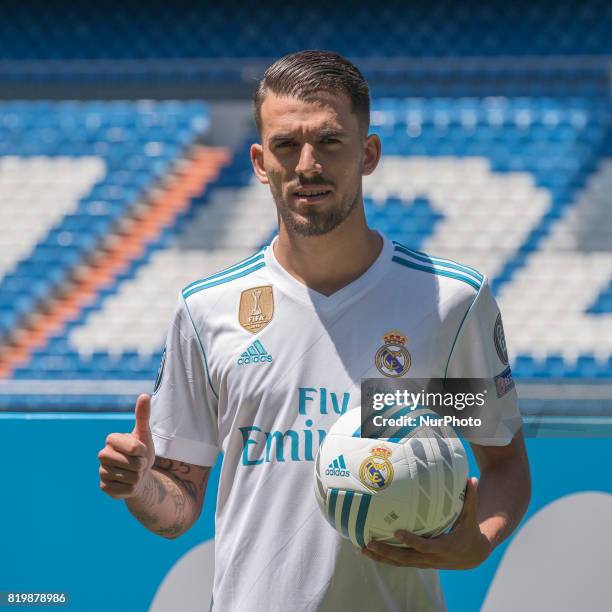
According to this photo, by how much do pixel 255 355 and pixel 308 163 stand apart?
1.31 ft

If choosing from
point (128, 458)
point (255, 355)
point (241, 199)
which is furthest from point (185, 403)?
point (241, 199)

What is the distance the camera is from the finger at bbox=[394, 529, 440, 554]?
166cm

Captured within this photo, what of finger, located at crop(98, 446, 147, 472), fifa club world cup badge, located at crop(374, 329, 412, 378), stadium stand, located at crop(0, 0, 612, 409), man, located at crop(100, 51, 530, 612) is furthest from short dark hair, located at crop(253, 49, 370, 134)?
stadium stand, located at crop(0, 0, 612, 409)

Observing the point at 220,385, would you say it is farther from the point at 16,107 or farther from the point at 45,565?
the point at 16,107

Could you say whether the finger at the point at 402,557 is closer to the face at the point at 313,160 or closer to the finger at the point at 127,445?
the finger at the point at 127,445

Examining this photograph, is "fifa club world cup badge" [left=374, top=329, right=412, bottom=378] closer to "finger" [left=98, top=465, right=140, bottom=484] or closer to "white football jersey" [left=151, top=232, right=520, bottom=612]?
"white football jersey" [left=151, top=232, right=520, bottom=612]

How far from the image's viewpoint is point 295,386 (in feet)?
6.14

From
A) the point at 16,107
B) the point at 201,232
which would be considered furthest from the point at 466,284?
the point at 16,107

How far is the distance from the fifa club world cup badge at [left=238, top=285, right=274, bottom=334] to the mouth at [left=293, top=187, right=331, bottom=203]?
0.24 metres

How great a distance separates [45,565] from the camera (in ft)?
10.9

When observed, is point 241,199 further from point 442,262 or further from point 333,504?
point 333,504

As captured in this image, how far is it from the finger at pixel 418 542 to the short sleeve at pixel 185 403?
53cm

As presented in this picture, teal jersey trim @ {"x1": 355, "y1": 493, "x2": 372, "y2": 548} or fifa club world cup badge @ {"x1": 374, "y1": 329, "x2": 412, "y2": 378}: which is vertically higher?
fifa club world cup badge @ {"x1": 374, "y1": 329, "x2": 412, "y2": 378}

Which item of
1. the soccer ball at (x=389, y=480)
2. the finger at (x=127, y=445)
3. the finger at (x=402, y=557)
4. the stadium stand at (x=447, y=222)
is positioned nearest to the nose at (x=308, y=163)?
the soccer ball at (x=389, y=480)
